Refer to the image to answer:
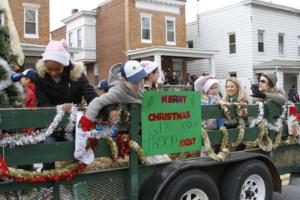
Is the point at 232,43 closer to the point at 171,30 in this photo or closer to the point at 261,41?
the point at 261,41

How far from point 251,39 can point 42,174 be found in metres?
27.4

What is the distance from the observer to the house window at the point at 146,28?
2816 cm

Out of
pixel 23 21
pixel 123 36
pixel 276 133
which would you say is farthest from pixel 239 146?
pixel 123 36

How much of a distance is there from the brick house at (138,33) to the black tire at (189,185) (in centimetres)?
2149

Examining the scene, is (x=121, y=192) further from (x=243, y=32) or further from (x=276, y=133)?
(x=243, y=32)

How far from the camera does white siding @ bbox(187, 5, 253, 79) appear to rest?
96.4ft

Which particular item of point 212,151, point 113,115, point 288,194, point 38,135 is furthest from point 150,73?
point 288,194

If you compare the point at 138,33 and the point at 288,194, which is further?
the point at 138,33

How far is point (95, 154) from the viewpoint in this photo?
354cm

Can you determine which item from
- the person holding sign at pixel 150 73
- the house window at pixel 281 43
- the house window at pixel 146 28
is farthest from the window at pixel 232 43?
the person holding sign at pixel 150 73

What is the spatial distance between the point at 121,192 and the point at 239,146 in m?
1.86

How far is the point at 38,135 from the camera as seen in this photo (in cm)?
322

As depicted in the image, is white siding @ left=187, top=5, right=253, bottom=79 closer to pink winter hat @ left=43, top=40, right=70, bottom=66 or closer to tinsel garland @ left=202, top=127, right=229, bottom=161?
tinsel garland @ left=202, top=127, right=229, bottom=161

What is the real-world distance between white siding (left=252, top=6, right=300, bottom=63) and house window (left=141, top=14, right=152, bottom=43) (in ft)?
23.8
